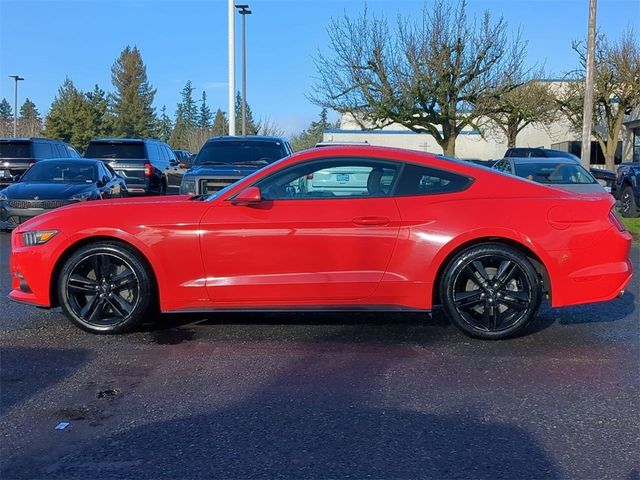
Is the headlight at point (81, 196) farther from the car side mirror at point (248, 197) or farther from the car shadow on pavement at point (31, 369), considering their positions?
the car side mirror at point (248, 197)

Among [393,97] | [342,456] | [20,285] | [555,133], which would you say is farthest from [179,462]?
[555,133]

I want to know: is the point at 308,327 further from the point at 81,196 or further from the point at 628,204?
the point at 628,204

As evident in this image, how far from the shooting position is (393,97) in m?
24.7

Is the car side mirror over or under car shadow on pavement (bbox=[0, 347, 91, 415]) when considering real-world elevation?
over

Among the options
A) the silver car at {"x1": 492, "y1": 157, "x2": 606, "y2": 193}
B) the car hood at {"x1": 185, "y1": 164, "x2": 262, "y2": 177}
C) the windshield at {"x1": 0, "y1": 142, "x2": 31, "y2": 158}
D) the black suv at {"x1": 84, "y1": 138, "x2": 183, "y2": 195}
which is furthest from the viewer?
the black suv at {"x1": 84, "y1": 138, "x2": 183, "y2": 195}

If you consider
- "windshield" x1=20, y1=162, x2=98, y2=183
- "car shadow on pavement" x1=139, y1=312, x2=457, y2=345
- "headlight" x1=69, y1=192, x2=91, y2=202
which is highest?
"windshield" x1=20, y1=162, x2=98, y2=183

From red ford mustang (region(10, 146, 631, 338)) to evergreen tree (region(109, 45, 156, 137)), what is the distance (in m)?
67.0

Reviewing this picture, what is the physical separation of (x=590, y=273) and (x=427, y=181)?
149cm

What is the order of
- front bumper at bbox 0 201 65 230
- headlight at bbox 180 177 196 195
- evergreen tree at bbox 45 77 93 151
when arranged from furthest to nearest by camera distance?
evergreen tree at bbox 45 77 93 151
front bumper at bbox 0 201 65 230
headlight at bbox 180 177 196 195

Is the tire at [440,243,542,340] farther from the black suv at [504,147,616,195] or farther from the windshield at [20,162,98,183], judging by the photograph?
the black suv at [504,147,616,195]

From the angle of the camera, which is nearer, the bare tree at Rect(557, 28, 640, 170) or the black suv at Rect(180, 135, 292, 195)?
the black suv at Rect(180, 135, 292, 195)

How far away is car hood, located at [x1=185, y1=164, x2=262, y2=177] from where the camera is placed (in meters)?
10.0

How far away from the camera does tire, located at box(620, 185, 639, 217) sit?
14.4 metres

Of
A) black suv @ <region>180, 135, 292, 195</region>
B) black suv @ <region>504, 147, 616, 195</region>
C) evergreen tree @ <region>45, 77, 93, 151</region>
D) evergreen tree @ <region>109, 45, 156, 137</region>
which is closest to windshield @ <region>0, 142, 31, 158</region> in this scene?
black suv @ <region>180, 135, 292, 195</region>
